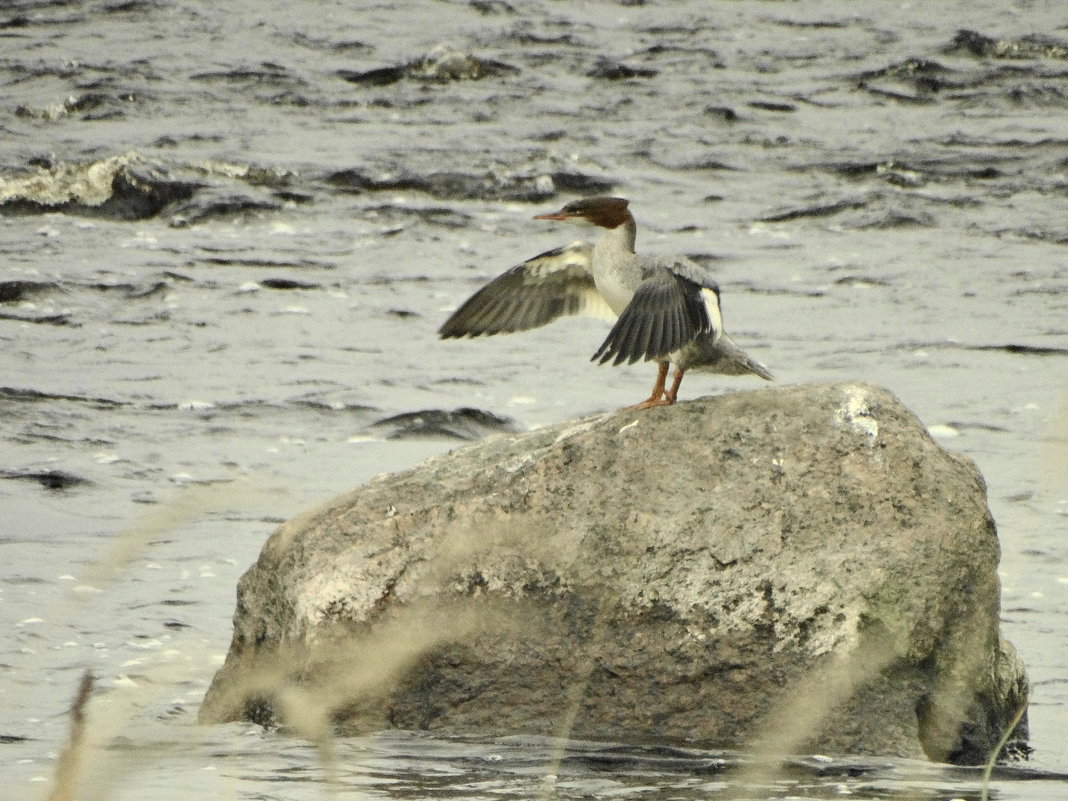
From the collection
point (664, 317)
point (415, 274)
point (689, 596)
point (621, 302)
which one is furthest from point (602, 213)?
point (415, 274)

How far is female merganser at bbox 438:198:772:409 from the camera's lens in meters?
5.50

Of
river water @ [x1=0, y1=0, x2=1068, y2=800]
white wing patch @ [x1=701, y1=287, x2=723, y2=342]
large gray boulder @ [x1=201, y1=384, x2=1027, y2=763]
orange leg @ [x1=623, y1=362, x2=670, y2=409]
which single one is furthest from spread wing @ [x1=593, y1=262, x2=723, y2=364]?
river water @ [x1=0, y1=0, x2=1068, y2=800]

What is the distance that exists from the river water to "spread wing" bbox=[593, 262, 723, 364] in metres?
1.17

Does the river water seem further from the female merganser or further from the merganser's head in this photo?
the merganser's head

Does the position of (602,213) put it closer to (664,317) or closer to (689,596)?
(664,317)

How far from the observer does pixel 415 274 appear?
497 inches

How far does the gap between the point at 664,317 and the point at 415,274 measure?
7.23 metres

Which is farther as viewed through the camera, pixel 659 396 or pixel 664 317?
pixel 659 396

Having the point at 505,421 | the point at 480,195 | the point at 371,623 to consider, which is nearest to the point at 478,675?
the point at 371,623

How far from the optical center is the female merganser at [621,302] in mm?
5500

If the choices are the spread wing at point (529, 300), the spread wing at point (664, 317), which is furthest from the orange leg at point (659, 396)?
the spread wing at point (529, 300)

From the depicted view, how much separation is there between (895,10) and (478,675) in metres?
17.5

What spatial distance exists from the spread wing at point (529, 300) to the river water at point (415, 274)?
3.52 feet

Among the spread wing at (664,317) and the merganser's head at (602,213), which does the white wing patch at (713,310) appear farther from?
the merganser's head at (602,213)
